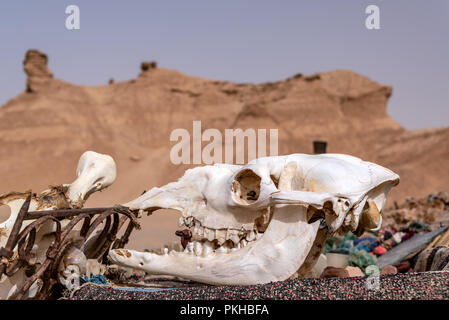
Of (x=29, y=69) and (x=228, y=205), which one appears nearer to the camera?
(x=228, y=205)

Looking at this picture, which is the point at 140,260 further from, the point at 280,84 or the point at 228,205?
the point at 280,84

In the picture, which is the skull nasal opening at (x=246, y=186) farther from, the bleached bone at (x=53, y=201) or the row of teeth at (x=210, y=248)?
the bleached bone at (x=53, y=201)

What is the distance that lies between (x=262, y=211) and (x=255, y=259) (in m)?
0.46

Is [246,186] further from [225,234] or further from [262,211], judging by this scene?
[225,234]

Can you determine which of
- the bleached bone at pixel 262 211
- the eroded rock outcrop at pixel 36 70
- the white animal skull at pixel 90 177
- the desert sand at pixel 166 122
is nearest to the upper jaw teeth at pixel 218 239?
the bleached bone at pixel 262 211

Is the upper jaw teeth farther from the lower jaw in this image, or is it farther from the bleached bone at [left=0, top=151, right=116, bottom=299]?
the bleached bone at [left=0, top=151, right=116, bottom=299]

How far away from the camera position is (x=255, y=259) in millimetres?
3600

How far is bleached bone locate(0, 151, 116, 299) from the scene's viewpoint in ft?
12.1

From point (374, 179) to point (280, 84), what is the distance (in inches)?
1512

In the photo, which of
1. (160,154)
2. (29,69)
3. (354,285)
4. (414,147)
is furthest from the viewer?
(29,69)

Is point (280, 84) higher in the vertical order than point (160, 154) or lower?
higher

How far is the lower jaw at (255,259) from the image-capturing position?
3.55 m

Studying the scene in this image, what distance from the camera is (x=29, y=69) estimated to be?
1713 inches

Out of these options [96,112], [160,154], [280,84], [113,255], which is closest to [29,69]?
[96,112]
